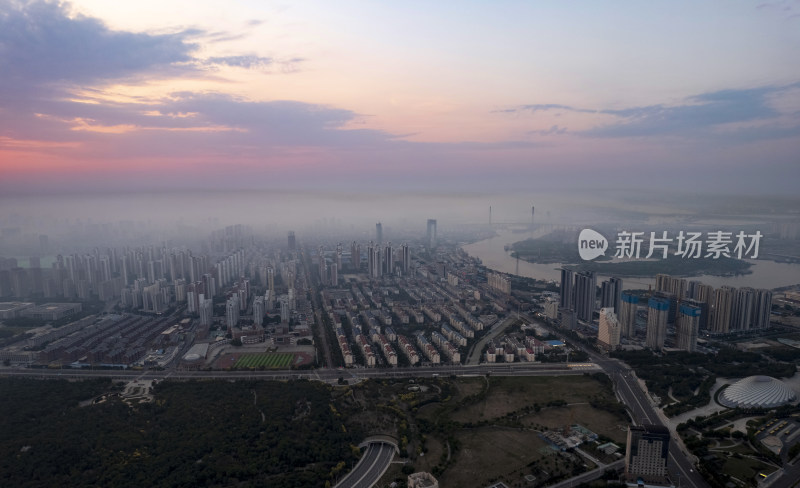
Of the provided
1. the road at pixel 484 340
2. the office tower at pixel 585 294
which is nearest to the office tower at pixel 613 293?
the office tower at pixel 585 294

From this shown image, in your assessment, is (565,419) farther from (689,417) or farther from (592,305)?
(592,305)

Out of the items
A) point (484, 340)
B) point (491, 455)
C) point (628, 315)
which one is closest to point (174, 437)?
point (491, 455)

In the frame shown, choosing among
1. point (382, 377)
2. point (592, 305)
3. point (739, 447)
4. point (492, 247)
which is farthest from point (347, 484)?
point (492, 247)

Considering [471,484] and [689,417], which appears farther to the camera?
[689,417]

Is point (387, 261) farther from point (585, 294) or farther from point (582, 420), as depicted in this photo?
point (582, 420)

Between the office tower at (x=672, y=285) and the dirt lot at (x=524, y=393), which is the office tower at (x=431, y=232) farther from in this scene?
the dirt lot at (x=524, y=393)

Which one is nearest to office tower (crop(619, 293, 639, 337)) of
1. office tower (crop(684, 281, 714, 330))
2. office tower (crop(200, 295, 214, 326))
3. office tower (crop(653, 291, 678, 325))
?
office tower (crop(653, 291, 678, 325))

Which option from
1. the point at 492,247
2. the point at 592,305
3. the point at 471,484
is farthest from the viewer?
the point at 492,247
